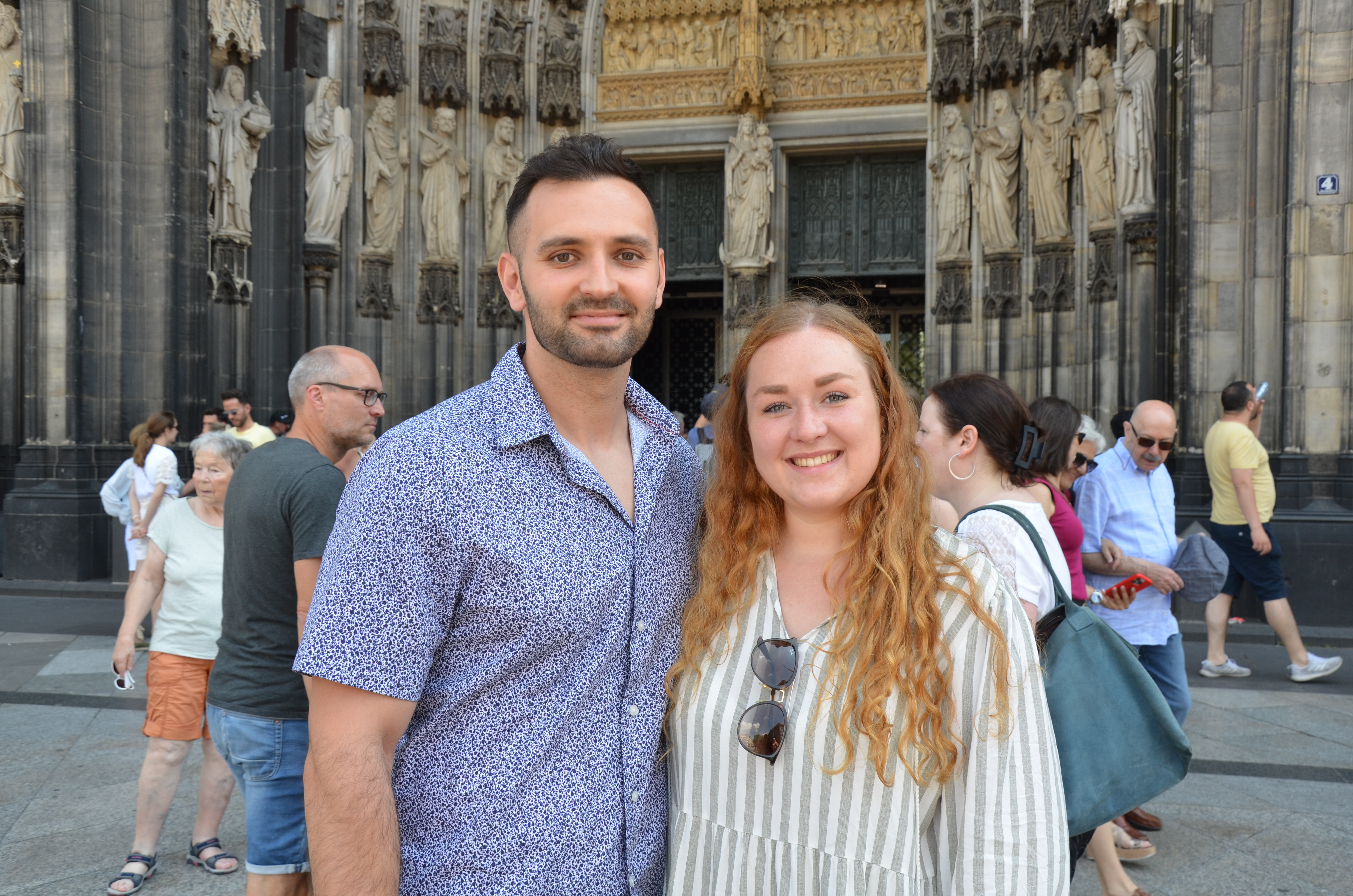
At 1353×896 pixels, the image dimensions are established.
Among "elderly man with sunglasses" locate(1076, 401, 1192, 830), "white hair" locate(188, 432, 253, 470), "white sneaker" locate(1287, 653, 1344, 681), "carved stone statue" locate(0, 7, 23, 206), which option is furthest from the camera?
"carved stone statue" locate(0, 7, 23, 206)

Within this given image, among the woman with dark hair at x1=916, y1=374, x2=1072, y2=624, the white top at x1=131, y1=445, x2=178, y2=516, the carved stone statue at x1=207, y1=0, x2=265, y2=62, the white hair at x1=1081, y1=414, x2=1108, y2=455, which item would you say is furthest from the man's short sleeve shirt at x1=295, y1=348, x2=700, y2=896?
the carved stone statue at x1=207, y1=0, x2=265, y2=62

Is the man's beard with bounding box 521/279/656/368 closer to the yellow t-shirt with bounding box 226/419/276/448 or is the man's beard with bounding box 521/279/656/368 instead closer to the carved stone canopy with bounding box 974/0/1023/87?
the yellow t-shirt with bounding box 226/419/276/448

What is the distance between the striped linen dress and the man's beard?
1.36 ft

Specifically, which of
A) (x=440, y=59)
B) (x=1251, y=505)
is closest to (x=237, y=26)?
(x=440, y=59)

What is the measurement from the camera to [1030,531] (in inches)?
92.8

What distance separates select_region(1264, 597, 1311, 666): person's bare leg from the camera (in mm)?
6465

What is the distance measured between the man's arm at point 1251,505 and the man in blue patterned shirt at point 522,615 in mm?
5927

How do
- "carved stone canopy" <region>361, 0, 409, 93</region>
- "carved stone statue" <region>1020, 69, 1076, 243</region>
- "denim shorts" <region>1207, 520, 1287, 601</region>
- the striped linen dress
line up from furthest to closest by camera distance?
"carved stone canopy" <region>361, 0, 409, 93</region> → "carved stone statue" <region>1020, 69, 1076, 243</region> → "denim shorts" <region>1207, 520, 1287, 601</region> → the striped linen dress

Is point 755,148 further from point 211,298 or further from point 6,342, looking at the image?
point 6,342

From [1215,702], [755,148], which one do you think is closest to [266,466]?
[1215,702]

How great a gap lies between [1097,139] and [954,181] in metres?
2.17

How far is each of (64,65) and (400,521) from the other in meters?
10.4

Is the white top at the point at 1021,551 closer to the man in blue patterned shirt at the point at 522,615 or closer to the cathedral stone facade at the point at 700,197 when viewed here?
the man in blue patterned shirt at the point at 522,615

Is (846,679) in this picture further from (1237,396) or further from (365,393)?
(1237,396)
